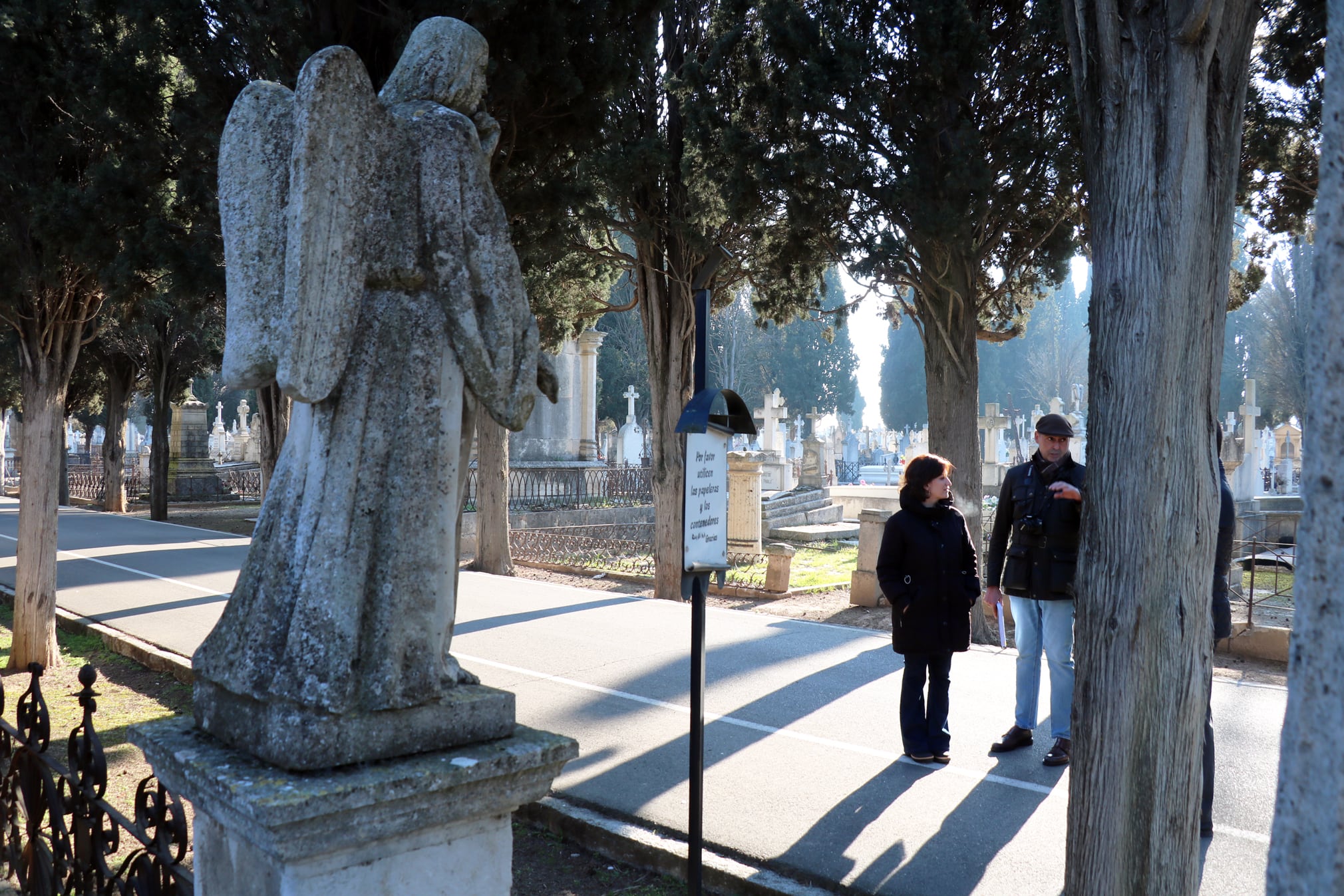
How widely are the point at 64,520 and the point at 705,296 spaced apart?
69.9 ft

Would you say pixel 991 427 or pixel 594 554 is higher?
pixel 991 427

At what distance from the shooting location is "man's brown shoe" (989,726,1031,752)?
5.55m

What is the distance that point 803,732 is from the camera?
5977mm

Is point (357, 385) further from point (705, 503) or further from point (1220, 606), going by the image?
point (1220, 606)

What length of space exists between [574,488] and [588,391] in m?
5.31

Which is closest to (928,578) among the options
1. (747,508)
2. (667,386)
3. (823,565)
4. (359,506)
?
(359,506)

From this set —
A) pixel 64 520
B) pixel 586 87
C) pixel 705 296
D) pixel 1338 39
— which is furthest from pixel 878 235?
pixel 64 520

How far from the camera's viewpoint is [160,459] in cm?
2161

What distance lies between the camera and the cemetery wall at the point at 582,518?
21.8 metres

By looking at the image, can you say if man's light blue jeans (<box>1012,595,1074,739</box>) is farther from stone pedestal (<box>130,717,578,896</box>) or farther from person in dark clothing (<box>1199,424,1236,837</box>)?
stone pedestal (<box>130,717,578,896</box>)

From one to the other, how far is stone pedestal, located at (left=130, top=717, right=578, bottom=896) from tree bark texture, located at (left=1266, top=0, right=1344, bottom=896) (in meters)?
1.75

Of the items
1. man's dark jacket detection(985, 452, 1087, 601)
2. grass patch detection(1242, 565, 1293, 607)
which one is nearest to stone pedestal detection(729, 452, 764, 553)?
grass patch detection(1242, 565, 1293, 607)

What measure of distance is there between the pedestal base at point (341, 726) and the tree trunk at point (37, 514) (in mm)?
6362

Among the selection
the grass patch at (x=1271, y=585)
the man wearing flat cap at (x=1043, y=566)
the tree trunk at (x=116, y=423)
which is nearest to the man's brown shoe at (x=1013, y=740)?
the man wearing flat cap at (x=1043, y=566)
